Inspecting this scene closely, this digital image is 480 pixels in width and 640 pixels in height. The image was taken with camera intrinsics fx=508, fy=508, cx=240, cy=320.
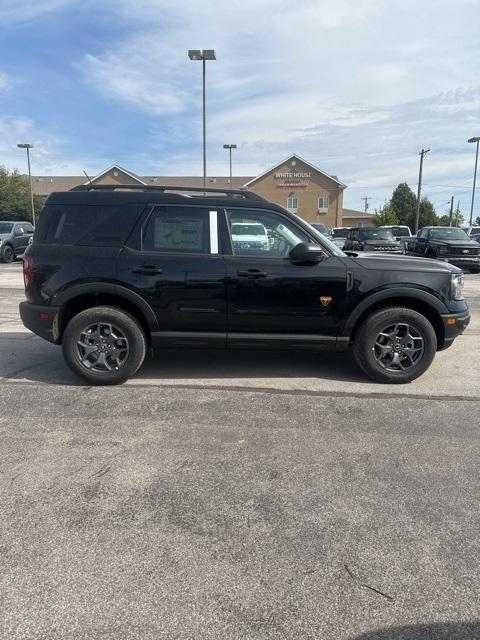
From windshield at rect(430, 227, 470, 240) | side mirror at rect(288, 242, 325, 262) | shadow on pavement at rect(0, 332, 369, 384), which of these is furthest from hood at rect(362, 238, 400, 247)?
side mirror at rect(288, 242, 325, 262)

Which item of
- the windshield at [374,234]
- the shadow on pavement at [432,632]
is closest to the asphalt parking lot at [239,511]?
the shadow on pavement at [432,632]

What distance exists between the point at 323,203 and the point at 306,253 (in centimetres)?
5628

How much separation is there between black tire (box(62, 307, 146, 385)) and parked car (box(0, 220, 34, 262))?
17.2m

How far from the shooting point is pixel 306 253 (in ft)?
16.0

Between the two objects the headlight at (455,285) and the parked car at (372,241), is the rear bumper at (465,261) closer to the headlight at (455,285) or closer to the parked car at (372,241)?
the parked car at (372,241)

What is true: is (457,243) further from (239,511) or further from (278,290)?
(239,511)

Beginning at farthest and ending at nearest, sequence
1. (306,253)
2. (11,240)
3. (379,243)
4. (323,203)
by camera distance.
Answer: (323,203) < (379,243) < (11,240) < (306,253)

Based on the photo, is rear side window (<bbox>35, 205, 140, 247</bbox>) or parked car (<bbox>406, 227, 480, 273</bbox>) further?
parked car (<bbox>406, 227, 480, 273</bbox>)

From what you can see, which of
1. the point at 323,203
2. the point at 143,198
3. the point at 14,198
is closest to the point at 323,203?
the point at 323,203

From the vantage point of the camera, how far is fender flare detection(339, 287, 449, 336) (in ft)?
16.6

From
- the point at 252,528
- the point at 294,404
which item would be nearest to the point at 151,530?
the point at 252,528

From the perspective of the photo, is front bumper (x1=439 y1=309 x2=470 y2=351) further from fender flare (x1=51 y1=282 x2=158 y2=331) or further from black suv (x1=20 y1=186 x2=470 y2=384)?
fender flare (x1=51 y1=282 x2=158 y2=331)

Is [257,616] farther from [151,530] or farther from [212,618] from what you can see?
[151,530]

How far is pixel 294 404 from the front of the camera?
4.64m
